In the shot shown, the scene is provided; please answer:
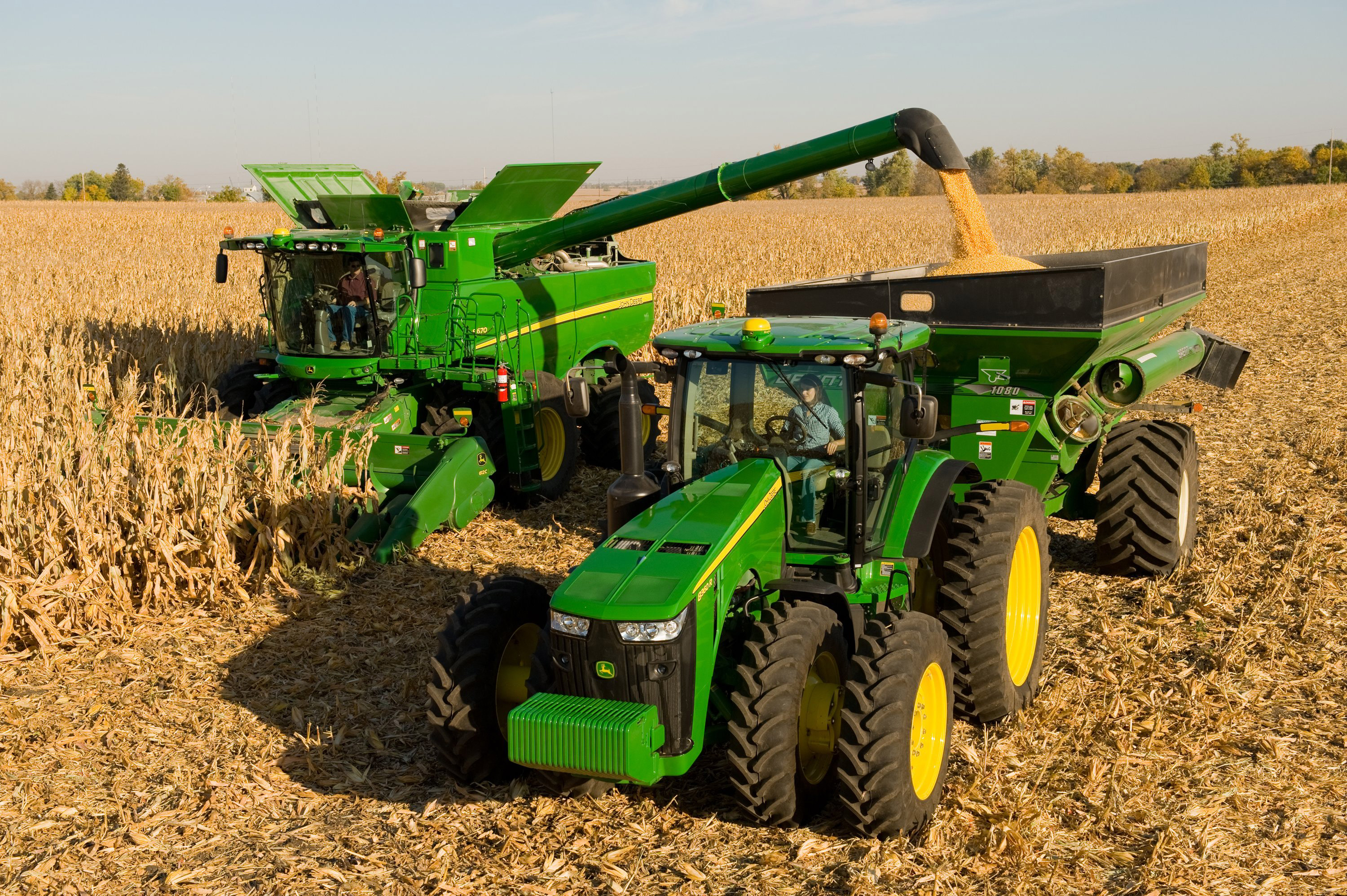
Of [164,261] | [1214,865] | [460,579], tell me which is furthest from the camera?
[164,261]

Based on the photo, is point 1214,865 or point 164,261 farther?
point 164,261

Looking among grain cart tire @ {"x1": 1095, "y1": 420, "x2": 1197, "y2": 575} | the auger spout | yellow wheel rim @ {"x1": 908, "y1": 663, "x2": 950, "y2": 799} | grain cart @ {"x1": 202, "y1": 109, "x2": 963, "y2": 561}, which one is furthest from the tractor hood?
the auger spout

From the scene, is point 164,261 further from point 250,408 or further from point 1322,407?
point 1322,407

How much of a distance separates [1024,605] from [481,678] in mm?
3120

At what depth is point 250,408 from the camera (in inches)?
437

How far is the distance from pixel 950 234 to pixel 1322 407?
5757 millimetres

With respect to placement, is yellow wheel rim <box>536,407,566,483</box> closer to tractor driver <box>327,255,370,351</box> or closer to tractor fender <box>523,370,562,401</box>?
tractor fender <box>523,370,562,401</box>

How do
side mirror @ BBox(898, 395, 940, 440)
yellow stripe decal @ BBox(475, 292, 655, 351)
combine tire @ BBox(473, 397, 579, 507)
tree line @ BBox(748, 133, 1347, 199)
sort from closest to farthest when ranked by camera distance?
1. side mirror @ BBox(898, 395, 940, 440)
2. combine tire @ BBox(473, 397, 579, 507)
3. yellow stripe decal @ BBox(475, 292, 655, 351)
4. tree line @ BBox(748, 133, 1347, 199)

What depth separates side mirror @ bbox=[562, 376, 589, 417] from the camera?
532 centimetres

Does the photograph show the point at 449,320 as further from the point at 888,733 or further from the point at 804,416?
the point at 888,733

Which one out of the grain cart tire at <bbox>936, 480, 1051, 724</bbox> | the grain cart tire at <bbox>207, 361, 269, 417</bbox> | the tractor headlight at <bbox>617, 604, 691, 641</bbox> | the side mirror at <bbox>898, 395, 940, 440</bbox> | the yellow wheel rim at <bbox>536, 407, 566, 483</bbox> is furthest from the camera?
the grain cart tire at <bbox>207, 361, 269, 417</bbox>

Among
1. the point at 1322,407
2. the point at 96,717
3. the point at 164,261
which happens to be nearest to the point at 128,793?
the point at 96,717

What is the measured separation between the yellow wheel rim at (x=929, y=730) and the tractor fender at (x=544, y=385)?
5.92m

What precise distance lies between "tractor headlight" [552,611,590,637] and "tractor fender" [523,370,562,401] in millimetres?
5835
